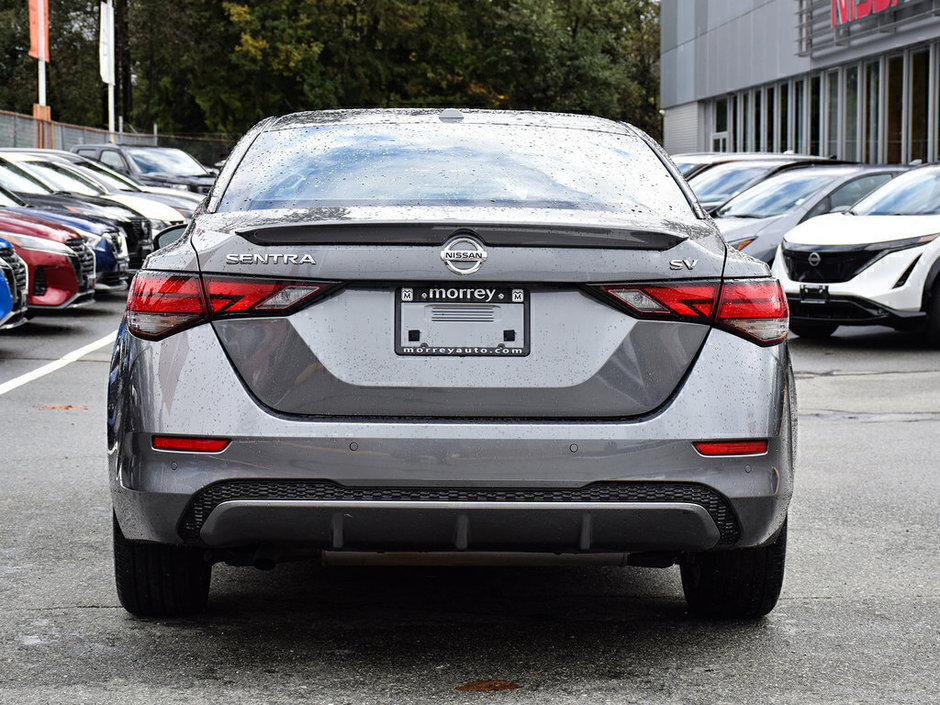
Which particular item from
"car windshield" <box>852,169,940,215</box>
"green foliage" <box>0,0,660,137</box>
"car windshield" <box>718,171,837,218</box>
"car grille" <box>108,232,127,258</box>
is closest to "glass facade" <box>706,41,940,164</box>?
"car windshield" <box>718,171,837,218</box>

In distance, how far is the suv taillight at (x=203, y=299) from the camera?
3945 millimetres

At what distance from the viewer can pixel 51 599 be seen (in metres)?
4.91

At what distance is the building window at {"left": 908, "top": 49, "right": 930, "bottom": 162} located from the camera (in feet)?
93.0

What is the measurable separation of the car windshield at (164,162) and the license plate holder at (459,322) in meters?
24.3

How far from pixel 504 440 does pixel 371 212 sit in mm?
736

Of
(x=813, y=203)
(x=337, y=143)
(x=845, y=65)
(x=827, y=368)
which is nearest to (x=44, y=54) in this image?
(x=845, y=65)

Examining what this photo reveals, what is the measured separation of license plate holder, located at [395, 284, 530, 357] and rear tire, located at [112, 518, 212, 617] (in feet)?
3.43

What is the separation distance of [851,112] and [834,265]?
20.7 m

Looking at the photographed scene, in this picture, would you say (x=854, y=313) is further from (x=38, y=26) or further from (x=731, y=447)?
(x=38, y=26)

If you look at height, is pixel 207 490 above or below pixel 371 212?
below

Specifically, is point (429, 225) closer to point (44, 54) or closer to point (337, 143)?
point (337, 143)

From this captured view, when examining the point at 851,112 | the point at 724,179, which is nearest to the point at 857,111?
the point at 851,112

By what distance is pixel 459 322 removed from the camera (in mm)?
3930

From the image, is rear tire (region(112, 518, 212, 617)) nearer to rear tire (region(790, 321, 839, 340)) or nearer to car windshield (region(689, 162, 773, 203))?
rear tire (region(790, 321, 839, 340))
